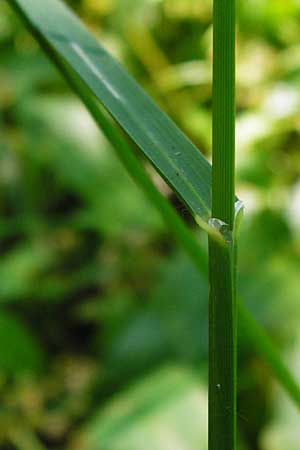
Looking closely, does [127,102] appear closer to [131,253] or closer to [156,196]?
[156,196]

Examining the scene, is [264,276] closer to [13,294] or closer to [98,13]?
[13,294]

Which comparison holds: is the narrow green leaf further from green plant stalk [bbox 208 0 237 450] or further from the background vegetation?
the background vegetation

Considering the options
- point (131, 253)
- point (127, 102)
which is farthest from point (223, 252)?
point (131, 253)

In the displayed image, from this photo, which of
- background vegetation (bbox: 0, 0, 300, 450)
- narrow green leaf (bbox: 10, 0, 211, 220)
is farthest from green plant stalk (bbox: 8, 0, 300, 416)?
background vegetation (bbox: 0, 0, 300, 450)

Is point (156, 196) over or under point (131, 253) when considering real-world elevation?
under

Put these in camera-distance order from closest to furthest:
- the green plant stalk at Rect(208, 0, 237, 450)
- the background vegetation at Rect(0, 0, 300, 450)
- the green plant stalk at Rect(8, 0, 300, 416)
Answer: the green plant stalk at Rect(208, 0, 237, 450)
the green plant stalk at Rect(8, 0, 300, 416)
the background vegetation at Rect(0, 0, 300, 450)

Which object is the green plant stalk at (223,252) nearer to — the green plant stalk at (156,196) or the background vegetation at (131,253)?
the green plant stalk at (156,196)
